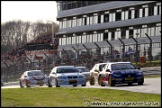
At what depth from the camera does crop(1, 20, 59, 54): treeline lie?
155ft

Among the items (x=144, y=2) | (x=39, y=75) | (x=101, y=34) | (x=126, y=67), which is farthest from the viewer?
(x=101, y=34)

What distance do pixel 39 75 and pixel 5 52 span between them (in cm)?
1892

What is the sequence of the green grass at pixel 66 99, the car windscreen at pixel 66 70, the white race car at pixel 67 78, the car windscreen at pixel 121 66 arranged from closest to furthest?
the green grass at pixel 66 99
the car windscreen at pixel 121 66
the white race car at pixel 67 78
the car windscreen at pixel 66 70

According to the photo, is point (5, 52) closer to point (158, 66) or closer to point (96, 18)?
point (158, 66)

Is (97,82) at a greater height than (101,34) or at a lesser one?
lesser

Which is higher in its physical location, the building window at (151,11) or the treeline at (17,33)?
the building window at (151,11)

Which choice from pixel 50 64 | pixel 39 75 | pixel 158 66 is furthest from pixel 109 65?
pixel 50 64

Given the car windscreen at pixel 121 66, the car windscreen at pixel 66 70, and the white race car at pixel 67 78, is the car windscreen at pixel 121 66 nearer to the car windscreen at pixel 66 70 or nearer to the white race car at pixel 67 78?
the white race car at pixel 67 78

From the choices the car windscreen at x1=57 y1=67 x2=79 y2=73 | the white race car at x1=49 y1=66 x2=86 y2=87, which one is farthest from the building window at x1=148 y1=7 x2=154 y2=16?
the white race car at x1=49 y1=66 x2=86 y2=87

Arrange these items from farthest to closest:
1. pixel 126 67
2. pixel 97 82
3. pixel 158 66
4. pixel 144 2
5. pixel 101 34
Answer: pixel 101 34 < pixel 144 2 < pixel 158 66 < pixel 97 82 < pixel 126 67

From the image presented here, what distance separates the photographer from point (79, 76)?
26.4 metres

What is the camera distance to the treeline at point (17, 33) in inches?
1858

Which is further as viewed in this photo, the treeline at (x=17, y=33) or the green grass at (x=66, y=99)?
the treeline at (x=17, y=33)

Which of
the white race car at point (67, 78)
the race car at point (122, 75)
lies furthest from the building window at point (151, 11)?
the race car at point (122, 75)
